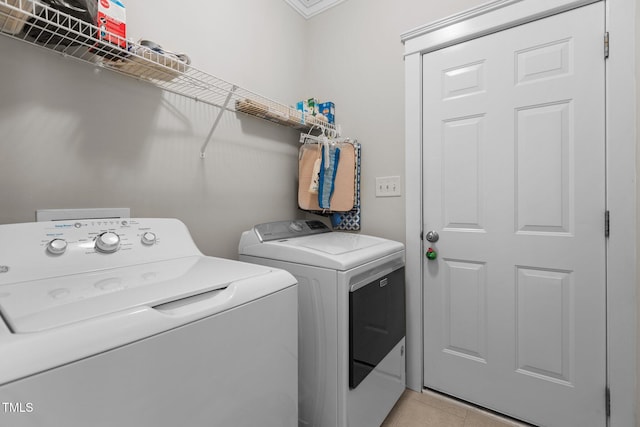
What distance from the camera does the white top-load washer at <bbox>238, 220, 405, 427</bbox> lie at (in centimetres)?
122

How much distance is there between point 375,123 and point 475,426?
1.76m

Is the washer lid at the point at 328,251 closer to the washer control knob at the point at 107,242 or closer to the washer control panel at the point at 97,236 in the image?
the washer control panel at the point at 97,236

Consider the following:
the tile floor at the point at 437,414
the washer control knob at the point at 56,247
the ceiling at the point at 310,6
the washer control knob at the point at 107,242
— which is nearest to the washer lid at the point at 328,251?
the washer control knob at the point at 107,242

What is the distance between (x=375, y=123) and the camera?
6.32 ft

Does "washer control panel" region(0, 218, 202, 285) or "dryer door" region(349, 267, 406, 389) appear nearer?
"washer control panel" region(0, 218, 202, 285)

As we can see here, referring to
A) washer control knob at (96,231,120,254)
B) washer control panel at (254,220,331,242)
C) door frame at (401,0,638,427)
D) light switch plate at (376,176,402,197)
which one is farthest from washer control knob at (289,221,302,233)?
door frame at (401,0,638,427)

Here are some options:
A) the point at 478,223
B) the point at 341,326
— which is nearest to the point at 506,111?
the point at 478,223

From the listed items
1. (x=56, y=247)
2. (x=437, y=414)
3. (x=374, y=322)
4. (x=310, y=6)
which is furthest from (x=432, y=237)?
(x=310, y=6)

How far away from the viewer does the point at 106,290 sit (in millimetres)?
730

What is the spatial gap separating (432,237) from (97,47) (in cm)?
172

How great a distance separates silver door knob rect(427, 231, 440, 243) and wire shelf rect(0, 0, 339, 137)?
137 cm

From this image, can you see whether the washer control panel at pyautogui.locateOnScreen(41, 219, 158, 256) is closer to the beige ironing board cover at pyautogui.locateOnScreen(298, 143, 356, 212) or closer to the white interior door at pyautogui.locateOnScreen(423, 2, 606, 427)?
the beige ironing board cover at pyautogui.locateOnScreen(298, 143, 356, 212)

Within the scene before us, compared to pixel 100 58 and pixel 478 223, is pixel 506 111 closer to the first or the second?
pixel 478 223

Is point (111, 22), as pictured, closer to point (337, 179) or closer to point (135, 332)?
point (135, 332)
